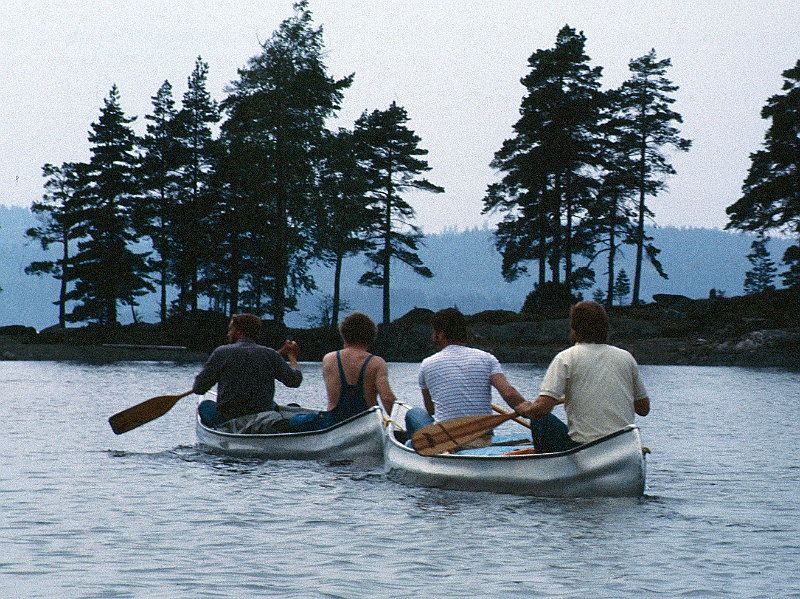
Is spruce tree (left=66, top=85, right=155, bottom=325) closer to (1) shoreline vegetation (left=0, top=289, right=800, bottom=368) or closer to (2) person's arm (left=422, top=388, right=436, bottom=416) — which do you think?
(1) shoreline vegetation (left=0, top=289, right=800, bottom=368)

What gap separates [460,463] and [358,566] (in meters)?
3.66

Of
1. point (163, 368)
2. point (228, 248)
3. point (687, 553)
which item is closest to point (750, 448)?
point (687, 553)

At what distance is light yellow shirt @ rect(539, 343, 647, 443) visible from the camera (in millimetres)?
10758

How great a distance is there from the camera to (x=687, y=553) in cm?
935

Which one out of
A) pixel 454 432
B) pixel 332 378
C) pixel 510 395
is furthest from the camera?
pixel 332 378

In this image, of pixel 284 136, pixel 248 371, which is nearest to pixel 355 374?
pixel 248 371

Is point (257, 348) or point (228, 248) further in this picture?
point (228, 248)

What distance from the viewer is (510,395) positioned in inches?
449

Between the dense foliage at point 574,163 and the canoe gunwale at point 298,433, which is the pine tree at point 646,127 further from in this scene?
the canoe gunwale at point 298,433

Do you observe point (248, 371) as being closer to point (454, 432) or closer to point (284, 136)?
Answer: point (454, 432)

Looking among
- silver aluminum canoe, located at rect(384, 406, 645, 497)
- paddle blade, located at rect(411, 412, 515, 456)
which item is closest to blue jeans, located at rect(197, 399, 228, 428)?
silver aluminum canoe, located at rect(384, 406, 645, 497)

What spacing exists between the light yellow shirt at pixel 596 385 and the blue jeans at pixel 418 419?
221cm

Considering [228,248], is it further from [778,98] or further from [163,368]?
[778,98]

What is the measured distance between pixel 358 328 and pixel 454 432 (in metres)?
2.45
